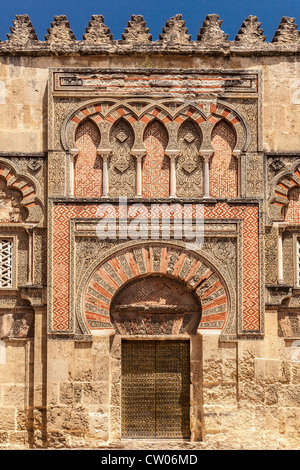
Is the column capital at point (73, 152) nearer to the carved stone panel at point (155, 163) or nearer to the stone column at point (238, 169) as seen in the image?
the carved stone panel at point (155, 163)

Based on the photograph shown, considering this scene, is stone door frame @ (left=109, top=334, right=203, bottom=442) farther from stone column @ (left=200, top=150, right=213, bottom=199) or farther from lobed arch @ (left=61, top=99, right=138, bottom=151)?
lobed arch @ (left=61, top=99, right=138, bottom=151)

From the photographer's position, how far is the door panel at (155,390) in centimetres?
1095

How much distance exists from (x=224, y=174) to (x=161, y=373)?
2726 mm

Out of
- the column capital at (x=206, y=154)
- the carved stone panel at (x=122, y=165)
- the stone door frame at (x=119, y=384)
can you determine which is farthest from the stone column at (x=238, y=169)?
the stone door frame at (x=119, y=384)

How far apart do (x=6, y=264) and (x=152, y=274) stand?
192cm

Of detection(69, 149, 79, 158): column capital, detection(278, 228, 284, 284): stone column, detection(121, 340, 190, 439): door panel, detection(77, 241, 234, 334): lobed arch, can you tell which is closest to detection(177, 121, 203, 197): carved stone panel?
detection(77, 241, 234, 334): lobed arch

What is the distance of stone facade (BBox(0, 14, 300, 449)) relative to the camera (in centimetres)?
1077

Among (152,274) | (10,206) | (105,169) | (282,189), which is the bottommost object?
(152,274)

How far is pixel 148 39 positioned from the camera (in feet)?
37.3

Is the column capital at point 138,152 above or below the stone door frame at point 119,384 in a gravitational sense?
above

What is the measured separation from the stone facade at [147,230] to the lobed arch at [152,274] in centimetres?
2

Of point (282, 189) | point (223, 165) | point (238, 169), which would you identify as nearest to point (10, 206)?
point (223, 165)

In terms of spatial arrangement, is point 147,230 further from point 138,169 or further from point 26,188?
point 26,188
